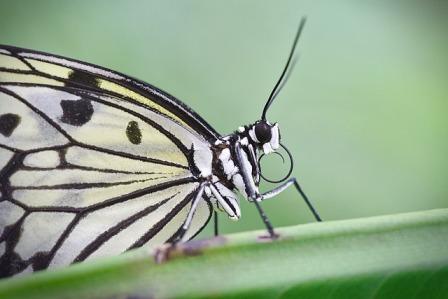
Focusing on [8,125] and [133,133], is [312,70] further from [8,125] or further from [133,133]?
[8,125]

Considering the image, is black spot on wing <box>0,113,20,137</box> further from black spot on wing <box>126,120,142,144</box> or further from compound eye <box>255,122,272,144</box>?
compound eye <box>255,122,272,144</box>

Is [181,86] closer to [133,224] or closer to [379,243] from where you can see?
[133,224]

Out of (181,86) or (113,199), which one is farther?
(181,86)

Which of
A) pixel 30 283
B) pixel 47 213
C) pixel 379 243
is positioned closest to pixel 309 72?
pixel 47 213

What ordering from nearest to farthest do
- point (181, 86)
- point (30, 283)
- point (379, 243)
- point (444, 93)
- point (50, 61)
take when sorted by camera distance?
point (30, 283), point (379, 243), point (50, 61), point (181, 86), point (444, 93)

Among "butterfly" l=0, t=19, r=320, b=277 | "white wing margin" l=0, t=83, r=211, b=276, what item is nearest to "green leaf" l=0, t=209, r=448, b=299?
"butterfly" l=0, t=19, r=320, b=277

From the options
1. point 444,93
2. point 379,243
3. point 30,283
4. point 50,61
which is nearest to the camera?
point 30,283

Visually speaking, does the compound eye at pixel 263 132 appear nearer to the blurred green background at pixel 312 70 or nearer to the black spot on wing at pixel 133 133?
the black spot on wing at pixel 133 133
